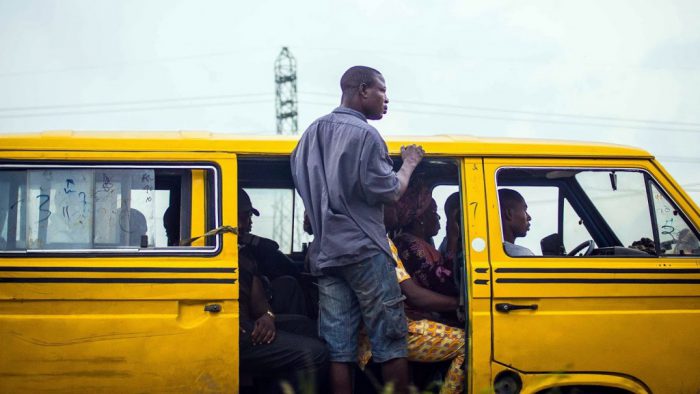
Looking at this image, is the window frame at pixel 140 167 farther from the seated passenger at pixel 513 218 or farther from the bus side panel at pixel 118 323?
the seated passenger at pixel 513 218

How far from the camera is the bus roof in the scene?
4.65 meters

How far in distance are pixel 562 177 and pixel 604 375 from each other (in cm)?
137

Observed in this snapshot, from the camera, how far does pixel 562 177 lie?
5531mm

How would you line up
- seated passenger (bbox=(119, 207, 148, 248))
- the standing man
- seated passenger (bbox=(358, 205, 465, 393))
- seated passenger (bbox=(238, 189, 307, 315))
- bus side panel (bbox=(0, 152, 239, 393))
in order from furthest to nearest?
seated passenger (bbox=(238, 189, 307, 315)) < seated passenger (bbox=(358, 205, 465, 393)) < seated passenger (bbox=(119, 207, 148, 248)) < the standing man < bus side panel (bbox=(0, 152, 239, 393))

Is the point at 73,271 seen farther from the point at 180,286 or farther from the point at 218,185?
the point at 218,185

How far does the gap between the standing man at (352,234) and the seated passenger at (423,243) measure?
1.57 feet

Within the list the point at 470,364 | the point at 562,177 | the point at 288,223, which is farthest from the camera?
the point at 288,223

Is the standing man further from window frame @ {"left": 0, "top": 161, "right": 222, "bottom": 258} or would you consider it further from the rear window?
the rear window

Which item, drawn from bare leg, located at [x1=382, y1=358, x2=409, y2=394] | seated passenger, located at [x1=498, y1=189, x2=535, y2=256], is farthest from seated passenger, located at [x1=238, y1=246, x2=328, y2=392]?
seated passenger, located at [x1=498, y1=189, x2=535, y2=256]

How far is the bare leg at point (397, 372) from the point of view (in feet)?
15.2

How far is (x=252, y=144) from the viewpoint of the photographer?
15.7 ft

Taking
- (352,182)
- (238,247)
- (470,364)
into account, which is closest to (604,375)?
(470,364)

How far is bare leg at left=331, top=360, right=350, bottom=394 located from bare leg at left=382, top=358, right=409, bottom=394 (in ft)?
0.65

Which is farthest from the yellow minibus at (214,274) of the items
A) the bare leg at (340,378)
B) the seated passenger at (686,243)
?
the bare leg at (340,378)
